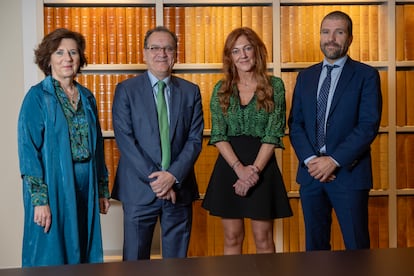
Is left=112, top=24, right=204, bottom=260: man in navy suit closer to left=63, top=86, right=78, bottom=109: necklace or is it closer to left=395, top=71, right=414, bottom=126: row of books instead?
left=63, top=86, right=78, bottom=109: necklace

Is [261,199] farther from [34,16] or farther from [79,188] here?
[34,16]

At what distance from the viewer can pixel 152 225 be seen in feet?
11.0

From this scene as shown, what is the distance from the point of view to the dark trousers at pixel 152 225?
3271mm

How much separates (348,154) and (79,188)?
136 cm

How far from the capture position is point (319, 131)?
11.2 ft

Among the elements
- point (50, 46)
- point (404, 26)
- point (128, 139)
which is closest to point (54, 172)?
point (128, 139)

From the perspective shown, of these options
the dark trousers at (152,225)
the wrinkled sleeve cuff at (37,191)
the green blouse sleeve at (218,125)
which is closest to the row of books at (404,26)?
the green blouse sleeve at (218,125)

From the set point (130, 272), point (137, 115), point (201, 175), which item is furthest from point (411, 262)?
point (201, 175)

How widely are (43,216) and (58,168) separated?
222mm

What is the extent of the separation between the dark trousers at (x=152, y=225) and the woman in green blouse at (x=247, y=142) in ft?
0.86

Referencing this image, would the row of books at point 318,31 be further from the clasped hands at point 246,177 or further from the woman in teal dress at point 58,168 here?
the woman in teal dress at point 58,168

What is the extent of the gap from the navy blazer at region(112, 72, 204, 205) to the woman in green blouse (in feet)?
0.67

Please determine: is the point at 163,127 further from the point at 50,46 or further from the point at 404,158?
the point at 404,158

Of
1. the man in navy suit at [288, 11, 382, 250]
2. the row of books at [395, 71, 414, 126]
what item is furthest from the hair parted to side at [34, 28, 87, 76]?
the row of books at [395, 71, 414, 126]
